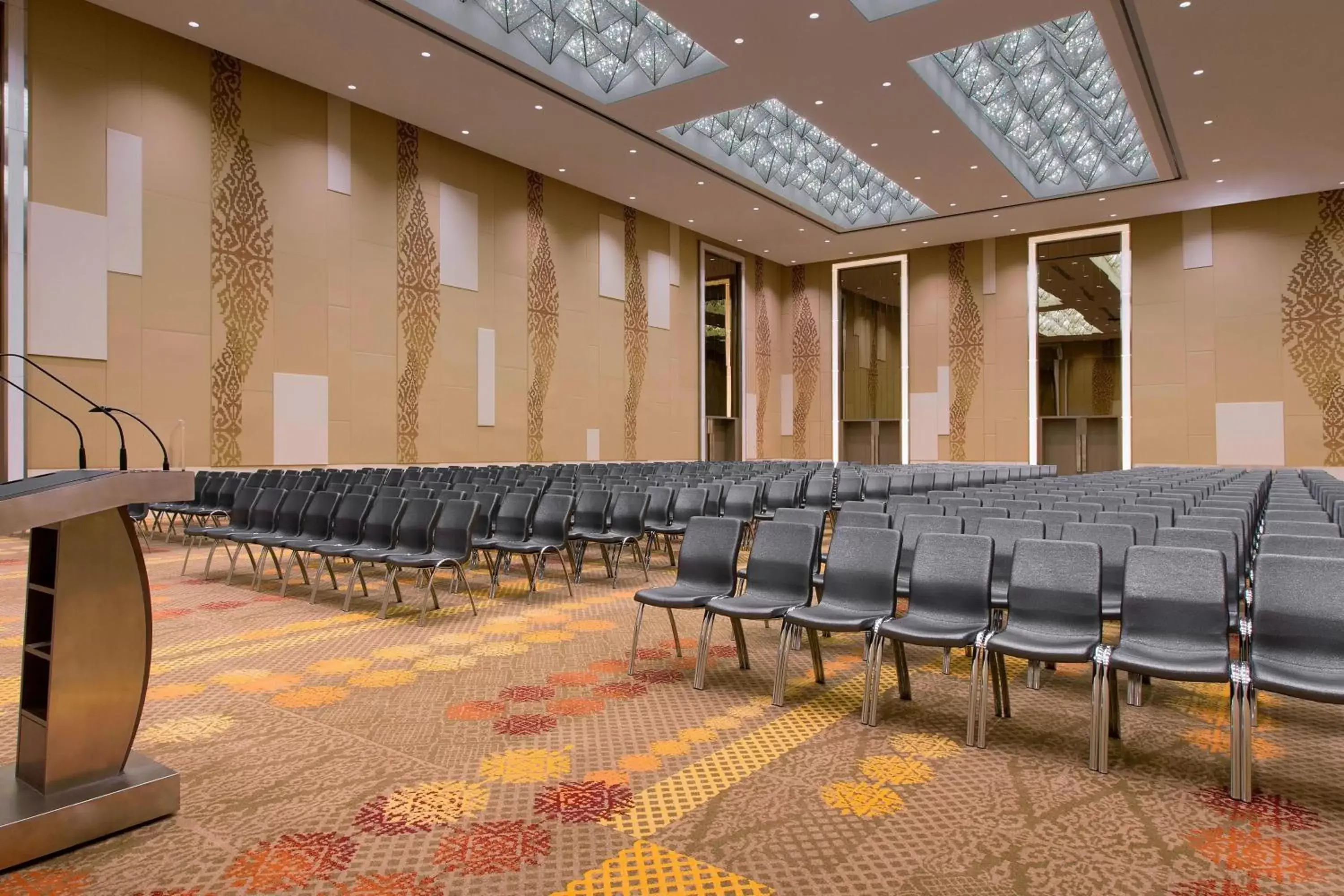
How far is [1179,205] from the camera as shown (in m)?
19.4

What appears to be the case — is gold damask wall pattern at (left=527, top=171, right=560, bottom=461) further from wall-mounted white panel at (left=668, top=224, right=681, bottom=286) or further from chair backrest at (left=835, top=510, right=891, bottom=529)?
chair backrest at (left=835, top=510, right=891, bottom=529)

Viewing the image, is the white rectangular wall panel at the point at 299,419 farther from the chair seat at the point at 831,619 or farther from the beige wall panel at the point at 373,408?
the chair seat at the point at 831,619

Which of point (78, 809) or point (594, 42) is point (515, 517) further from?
point (594, 42)

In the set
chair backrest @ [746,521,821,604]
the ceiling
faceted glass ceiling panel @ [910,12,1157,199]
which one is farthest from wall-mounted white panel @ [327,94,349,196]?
chair backrest @ [746,521,821,604]

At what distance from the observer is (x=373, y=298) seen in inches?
565

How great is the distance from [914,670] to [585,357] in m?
14.7

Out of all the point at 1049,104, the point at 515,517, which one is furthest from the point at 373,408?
the point at 1049,104

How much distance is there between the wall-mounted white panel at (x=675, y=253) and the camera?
21250 mm

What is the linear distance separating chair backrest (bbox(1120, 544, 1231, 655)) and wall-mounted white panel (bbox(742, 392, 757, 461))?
20115 millimetres

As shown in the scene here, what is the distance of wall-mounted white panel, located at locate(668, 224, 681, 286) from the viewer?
21250 millimetres

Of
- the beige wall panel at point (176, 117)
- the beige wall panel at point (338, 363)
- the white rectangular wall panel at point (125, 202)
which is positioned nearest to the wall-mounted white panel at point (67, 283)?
the white rectangular wall panel at point (125, 202)

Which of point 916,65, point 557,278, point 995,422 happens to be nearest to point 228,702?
point 916,65

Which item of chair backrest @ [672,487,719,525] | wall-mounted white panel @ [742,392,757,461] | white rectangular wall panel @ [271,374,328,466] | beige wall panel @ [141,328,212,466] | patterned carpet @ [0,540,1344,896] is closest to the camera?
patterned carpet @ [0,540,1344,896]

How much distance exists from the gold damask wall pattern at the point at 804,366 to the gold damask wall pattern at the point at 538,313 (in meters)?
10.2
